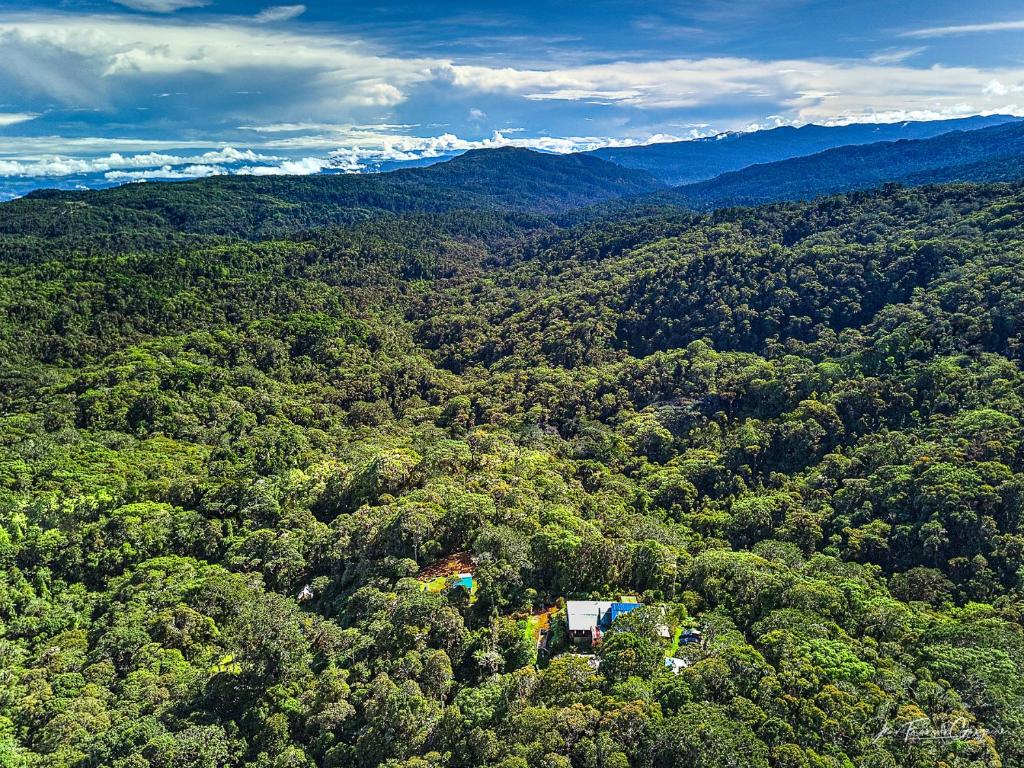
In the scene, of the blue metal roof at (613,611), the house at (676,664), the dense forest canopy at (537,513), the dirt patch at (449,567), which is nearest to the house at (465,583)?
the dense forest canopy at (537,513)

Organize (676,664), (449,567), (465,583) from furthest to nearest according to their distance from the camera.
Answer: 1. (449,567)
2. (465,583)
3. (676,664)

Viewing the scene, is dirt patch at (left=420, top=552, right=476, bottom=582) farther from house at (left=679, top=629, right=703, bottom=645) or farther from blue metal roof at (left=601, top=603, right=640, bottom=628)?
house at (left=679, top=629, right=703, bottom=645)

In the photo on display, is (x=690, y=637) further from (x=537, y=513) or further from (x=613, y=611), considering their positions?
(x=537, y=513)

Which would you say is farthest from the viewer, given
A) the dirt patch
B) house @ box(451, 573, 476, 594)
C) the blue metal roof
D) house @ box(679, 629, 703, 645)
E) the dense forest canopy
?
the dirt patch

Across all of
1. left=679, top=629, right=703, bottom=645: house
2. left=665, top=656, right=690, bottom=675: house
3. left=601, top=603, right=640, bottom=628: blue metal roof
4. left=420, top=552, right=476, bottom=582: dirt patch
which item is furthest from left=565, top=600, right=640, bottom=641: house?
left=420, top=552, right=476, bottom=582: dirt patch

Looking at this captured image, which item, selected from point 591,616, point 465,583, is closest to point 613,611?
point 591,616
